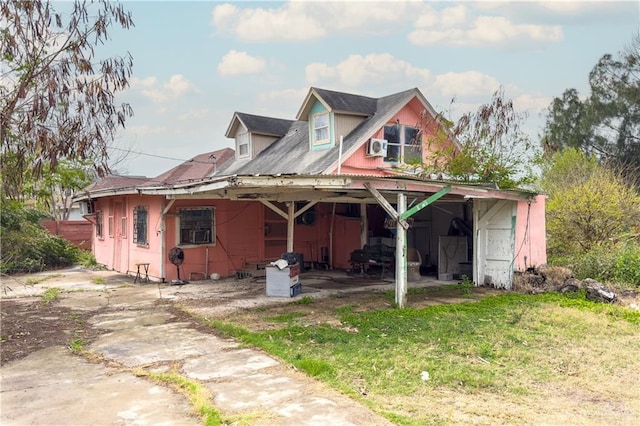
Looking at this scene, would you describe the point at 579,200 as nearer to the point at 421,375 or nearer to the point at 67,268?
the point at 421,375

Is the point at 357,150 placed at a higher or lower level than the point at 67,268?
higher

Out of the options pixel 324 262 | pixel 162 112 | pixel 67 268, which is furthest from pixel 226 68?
pixel 67 268

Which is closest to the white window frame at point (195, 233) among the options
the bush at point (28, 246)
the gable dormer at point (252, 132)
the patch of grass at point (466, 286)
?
the bush at point (28, 246)

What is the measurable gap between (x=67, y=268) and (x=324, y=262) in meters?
8.99

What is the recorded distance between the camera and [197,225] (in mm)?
12953

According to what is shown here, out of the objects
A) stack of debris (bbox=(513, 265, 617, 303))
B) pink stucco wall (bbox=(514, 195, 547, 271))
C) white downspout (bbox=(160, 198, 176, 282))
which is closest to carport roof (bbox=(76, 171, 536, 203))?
pink stucco wall (bbox=(514, 195, 547, 271))

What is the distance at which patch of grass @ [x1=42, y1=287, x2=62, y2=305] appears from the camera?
1002 centimetres

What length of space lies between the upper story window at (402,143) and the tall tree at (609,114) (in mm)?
15598

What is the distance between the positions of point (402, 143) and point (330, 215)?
3241 mm

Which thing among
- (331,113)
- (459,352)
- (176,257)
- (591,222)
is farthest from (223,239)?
(591,222)

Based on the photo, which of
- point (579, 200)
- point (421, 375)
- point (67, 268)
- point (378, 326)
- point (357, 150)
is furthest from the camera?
point (67, 268)

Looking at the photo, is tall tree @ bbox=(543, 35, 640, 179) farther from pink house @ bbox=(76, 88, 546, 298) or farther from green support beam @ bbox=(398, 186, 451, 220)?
green support beam @ bbox=(398, 186, 451, 220)

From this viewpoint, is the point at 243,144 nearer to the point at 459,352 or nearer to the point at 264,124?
the point at 264,124

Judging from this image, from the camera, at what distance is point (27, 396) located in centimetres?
458
